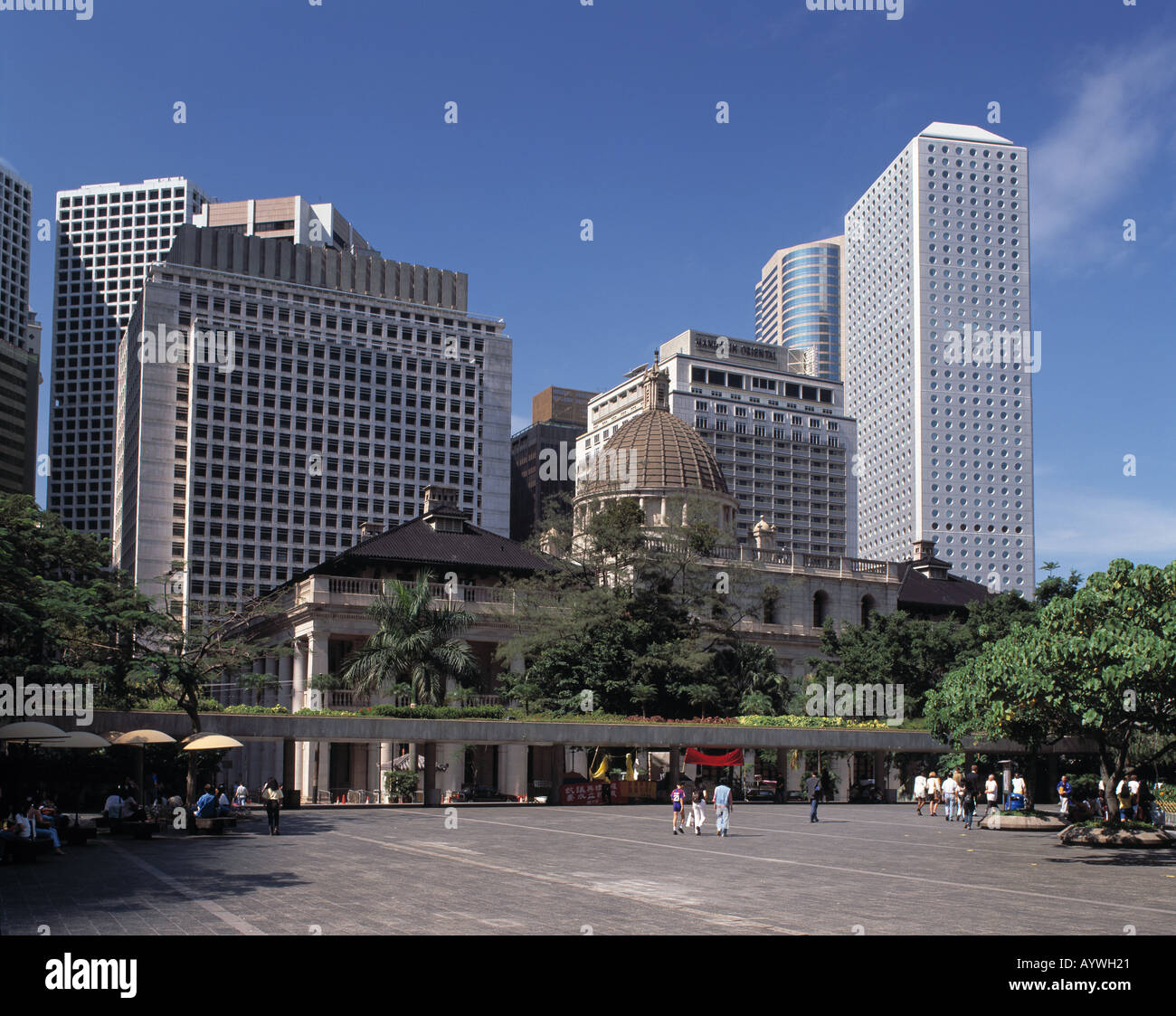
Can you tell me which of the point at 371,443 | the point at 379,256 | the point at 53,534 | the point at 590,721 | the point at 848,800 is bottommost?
the point at 848,800

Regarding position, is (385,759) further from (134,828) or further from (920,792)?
(134,828)

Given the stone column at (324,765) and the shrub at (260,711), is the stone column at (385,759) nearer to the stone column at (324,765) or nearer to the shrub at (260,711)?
the stone column at (324,765)

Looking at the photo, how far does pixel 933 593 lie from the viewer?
91.0 meters

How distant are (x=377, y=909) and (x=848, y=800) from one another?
50.4 metres

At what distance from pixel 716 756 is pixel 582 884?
3717 centimetres

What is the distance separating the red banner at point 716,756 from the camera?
193 feet

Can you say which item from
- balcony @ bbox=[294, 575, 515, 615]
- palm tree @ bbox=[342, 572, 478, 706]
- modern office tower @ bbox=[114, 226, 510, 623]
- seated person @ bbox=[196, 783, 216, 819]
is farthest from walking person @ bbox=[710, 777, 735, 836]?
modern office tower @ bbox=[114, 226, 510, 623]

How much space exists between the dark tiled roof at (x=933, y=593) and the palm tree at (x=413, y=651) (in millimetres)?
42299

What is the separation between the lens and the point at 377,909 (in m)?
19.1

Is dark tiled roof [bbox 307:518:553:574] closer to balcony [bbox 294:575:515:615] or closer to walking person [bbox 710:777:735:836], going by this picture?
balcony [bbox 294:575:515:615]

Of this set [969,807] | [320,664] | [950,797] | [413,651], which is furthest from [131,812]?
[320,664]
